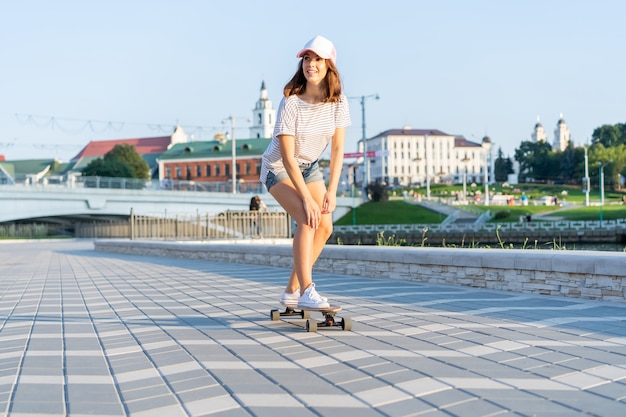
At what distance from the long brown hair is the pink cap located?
0.06 m

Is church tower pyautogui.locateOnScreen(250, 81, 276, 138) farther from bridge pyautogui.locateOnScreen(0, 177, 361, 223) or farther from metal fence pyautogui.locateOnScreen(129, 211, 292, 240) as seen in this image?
metal fence pyautogui.locateOnScreen(129, 211, 292, 240)

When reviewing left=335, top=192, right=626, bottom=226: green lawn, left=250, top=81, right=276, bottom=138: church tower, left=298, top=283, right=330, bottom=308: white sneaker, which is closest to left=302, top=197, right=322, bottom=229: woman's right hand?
left=298, top=283, right=330, bottom=308: white sneaker

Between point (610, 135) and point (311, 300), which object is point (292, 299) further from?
point (610, 135)

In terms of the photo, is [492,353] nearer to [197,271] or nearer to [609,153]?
[197,271]

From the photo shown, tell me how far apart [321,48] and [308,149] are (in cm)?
71

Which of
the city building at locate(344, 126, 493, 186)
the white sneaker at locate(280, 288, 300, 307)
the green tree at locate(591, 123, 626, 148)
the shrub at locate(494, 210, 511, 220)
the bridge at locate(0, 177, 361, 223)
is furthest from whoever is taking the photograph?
the city building at locate(344, 126, 493, 186)

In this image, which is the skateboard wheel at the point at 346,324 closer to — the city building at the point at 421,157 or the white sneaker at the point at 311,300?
the white sneaker at the point at 311,300

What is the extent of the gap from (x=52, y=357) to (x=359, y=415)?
2.42m

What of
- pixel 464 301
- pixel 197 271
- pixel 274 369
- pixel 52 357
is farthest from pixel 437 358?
pixel 197 271

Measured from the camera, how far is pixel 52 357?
191 inches

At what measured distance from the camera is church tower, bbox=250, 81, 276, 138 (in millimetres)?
131125

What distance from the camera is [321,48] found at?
5398 millimetres

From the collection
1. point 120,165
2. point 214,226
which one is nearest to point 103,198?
point 214,226

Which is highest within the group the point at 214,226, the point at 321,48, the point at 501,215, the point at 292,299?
the point at 321,48
